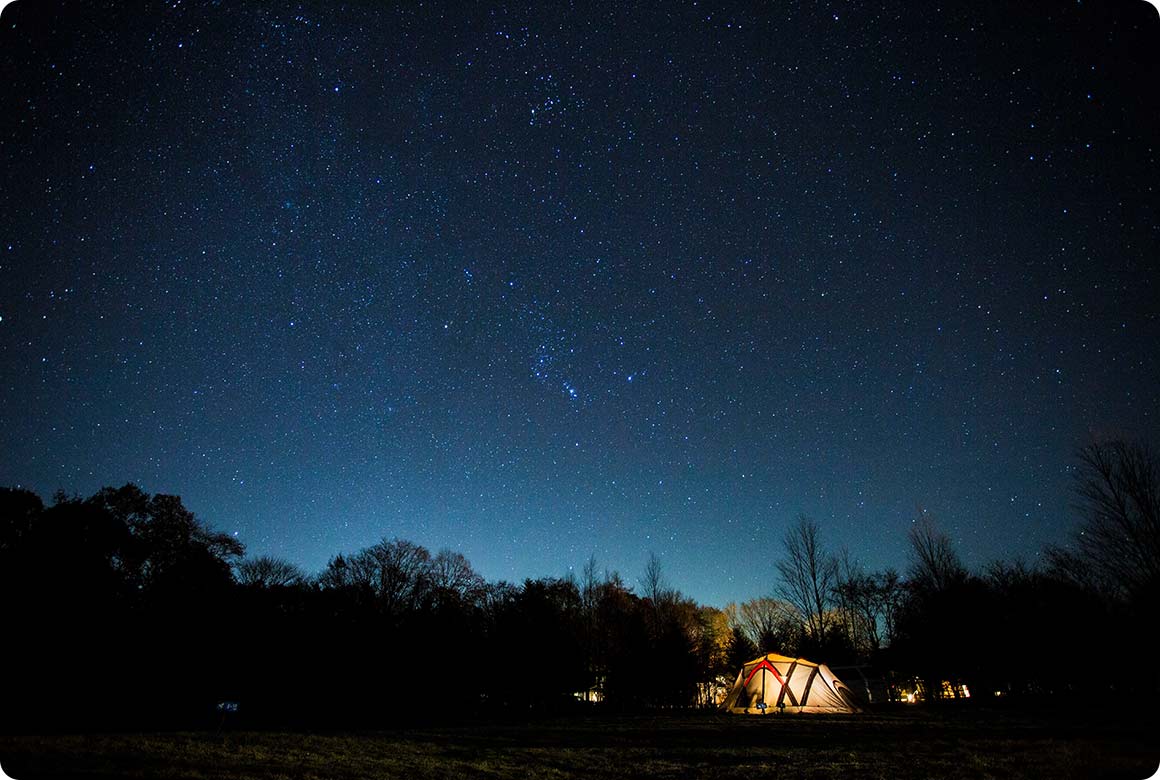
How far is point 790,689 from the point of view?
25234 mm

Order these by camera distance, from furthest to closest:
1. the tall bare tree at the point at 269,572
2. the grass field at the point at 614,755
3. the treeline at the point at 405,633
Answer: the tall bare tree at the point at 269,572 < the treeline at the point at 405,633 < the grass field at the point at 614,755

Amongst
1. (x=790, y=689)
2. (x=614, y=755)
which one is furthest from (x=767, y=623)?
(x=614, y=755)

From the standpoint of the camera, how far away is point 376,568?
127 feet

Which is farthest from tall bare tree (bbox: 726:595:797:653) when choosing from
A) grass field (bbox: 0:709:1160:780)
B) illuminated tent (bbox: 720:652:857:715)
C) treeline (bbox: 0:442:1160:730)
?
grass field (bbox: 0:709:1160:780)

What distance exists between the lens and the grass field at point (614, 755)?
25.9ft

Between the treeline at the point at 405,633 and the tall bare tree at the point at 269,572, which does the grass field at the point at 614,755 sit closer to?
the treeline at the point at 405,633

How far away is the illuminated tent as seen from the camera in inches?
973

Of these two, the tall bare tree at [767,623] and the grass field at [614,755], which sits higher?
the tall bare tree at [767,623]

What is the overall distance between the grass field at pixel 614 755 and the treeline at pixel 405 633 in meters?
10.6

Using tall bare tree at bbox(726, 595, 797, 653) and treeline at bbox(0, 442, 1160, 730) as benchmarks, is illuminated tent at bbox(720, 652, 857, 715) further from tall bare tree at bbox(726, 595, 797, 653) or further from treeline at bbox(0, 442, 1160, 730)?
tall bare tree at bbox(726, 595, 797, 653)

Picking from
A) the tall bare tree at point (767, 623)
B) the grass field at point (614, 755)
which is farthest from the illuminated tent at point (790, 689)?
the tall bare tree at point (767, 623)

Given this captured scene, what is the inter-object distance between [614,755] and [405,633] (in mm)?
23652

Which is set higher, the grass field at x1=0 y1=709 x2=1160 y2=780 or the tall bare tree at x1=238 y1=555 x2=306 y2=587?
the tall bare tree at x1=238 y1=555 x2=306 y2=587

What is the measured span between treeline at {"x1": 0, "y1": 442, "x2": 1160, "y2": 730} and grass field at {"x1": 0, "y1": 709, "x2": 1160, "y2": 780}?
34.9 feet
